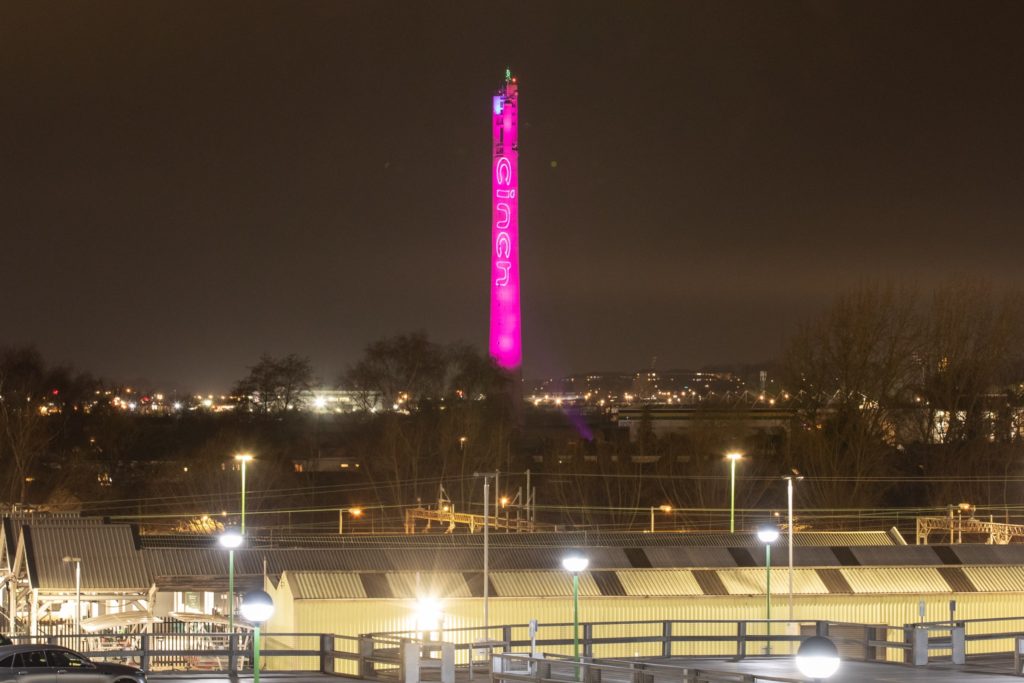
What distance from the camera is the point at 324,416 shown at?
364 feet

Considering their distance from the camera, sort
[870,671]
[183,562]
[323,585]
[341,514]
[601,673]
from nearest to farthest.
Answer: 1. [601,673]
2. [870,671]
3. [323,585]
4. [183,562]
5. [341,514]

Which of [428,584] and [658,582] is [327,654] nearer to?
[428,584]

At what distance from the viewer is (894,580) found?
147 feet

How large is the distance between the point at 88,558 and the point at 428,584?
10.1 metres

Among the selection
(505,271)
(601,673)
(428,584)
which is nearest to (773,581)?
(428,584)

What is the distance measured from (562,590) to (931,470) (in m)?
44.5

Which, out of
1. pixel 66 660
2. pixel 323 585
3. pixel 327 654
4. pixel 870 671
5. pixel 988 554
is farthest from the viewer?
pixel 988 554

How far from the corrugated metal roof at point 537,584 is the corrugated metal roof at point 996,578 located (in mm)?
13521

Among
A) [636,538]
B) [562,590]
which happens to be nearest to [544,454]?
[636,538]

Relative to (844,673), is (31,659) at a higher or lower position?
higher

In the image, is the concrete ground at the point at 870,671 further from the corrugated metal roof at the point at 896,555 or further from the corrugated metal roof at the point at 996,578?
the corrugated metal roof at the point at 996,578

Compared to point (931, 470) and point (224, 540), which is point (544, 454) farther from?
point (224, 540)

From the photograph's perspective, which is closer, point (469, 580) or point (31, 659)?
point (31, 659)

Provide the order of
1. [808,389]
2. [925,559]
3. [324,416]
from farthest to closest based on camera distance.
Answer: [324,416] → [808,389] → [925,559]
